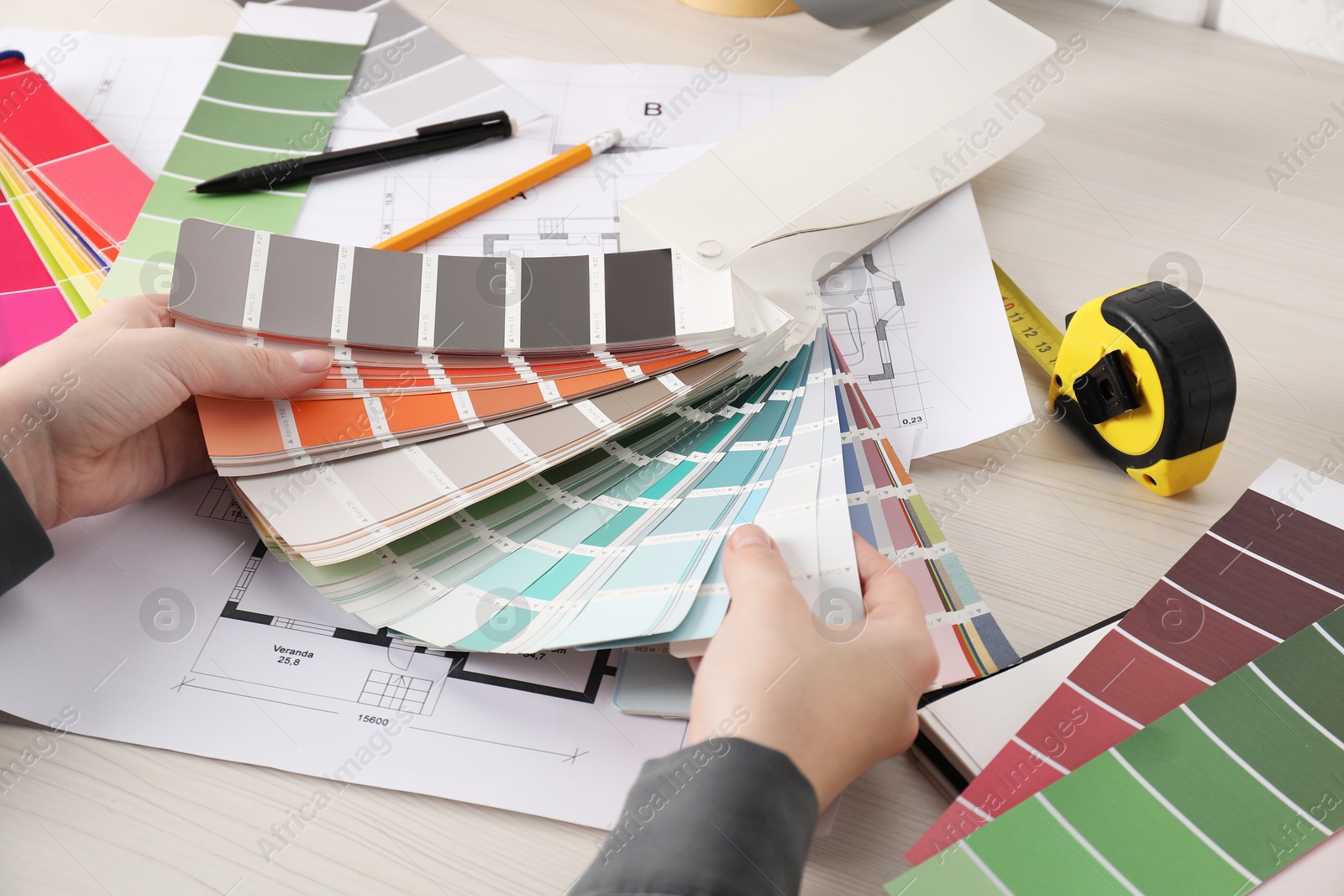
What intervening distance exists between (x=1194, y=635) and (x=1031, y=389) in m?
0.29

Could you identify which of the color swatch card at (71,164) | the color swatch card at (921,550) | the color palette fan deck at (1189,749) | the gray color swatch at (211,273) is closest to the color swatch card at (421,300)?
the gray color swatch at (211,273)

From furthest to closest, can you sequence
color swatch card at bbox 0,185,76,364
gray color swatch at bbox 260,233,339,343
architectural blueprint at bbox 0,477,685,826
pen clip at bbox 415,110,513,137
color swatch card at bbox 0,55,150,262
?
1. pen clip at bbox 415,110,513,137
2. color swatch card at bbox 0,55,150,262
3. color swatch card at bbox 0,185,76,364
4. gray color swatch at bbox 260,233,339,343
5. architectural blueprint at bbox 0,477,685,826

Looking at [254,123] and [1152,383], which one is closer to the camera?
[1152,383]

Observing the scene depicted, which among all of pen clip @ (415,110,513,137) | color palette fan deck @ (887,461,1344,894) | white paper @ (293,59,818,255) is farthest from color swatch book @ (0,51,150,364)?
color palette fan deck @ (887,461,1344,894)

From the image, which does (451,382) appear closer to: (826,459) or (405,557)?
(405,557)

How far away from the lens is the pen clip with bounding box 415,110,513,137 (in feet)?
3.34

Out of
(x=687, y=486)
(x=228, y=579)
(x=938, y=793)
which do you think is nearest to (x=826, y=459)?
(x=687, y=486)

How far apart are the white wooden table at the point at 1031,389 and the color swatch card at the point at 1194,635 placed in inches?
1.9

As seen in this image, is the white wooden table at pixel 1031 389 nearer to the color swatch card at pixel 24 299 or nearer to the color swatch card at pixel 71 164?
the color swatch card at pixel 71 164

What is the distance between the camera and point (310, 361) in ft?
2.19

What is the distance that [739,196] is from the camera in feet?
2.81

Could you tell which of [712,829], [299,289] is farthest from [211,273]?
[712,829]

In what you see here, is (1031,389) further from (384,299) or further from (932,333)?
(384,299)

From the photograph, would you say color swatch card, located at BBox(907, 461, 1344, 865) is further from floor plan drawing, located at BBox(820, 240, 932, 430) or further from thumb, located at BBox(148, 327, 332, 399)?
thumb, located at BBox(148, 327, 332, 399)
